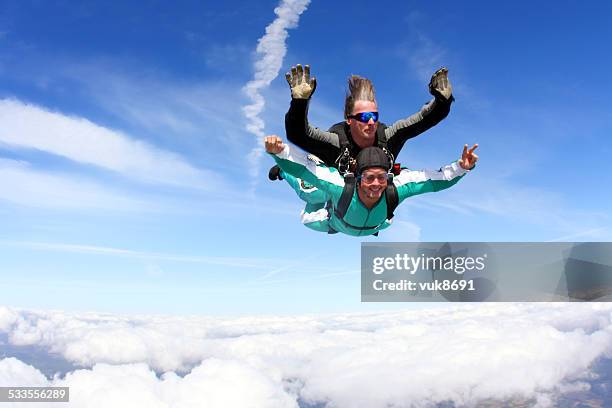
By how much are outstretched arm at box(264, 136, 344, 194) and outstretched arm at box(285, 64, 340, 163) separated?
7.4 inches

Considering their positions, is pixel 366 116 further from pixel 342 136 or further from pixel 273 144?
pixel 273 144

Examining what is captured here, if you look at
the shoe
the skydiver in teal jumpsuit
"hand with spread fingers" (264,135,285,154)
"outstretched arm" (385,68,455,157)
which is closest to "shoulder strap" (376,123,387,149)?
"outstretched arm" (385,68,455,157)

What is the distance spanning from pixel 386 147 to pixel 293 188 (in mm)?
2783

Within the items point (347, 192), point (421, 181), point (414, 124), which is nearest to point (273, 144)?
point (347, 192)

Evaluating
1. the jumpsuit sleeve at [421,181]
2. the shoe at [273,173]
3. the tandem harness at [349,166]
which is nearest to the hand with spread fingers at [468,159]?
the jumpsuit sleeve at [421,181]

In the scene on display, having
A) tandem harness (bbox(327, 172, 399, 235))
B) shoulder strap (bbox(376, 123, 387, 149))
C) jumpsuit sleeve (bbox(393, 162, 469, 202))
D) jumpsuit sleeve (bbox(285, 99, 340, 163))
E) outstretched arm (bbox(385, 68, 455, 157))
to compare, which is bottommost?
Answer: tandem harness (bbox(327, 172, 399, 235))

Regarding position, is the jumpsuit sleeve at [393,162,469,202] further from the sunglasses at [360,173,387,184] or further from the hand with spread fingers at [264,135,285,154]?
the hand with spread fingers at [264,135,285,154]

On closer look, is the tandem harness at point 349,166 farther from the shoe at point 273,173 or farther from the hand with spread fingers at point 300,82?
the shoe at point 273,173

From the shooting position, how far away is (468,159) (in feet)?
23.8

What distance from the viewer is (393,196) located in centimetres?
777

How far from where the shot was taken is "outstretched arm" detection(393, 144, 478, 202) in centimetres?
754

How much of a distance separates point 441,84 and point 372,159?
1.69m

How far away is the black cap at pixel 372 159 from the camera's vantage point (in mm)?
6992

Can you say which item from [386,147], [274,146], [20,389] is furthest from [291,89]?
[20,389]
